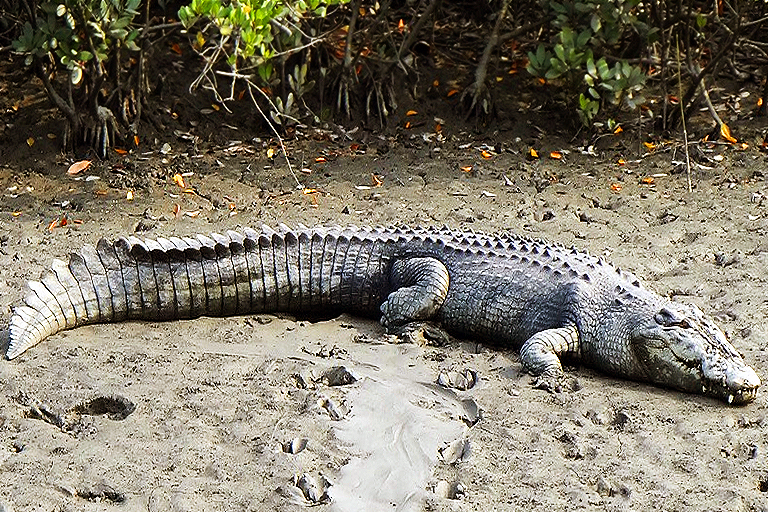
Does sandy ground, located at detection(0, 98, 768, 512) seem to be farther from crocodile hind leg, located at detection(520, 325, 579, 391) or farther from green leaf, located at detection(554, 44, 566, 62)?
green leaf, located at detection(554, 44, 566, 62)

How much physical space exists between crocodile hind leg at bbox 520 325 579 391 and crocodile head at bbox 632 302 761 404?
316 millimetres

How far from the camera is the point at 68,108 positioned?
25.2ft

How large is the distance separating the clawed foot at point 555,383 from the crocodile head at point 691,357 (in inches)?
13.9

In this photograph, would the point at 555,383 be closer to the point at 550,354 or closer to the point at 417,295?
the point at 550,354

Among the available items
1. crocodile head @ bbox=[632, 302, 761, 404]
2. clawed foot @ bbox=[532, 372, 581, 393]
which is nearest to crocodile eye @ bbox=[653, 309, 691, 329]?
crocodile head @ bbox=[632, 302, 761, 404]

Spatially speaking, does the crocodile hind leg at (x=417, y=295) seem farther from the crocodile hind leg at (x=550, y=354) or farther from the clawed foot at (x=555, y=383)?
the clawed foot at (x=555, y=383)

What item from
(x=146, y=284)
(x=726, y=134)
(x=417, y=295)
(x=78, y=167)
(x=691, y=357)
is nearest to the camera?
(x=691, y=357)

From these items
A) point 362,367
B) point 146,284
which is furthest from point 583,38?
point 146,284

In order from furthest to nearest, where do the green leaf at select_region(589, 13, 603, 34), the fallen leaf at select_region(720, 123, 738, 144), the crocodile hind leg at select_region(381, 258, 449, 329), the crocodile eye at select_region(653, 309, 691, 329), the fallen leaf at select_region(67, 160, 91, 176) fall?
1. the fallen leaf at select_region(720, 123, 738, 144)
2. the green leaf at select_region(589, 13, 603, 34)
3. the fallen leaf at select_region(67, 160, 91, 176)
4. the crocodile hind leg at select_region(381, 258, 449, 329)
5. the crocodile eye at select_region(653, 309, 691, 329)

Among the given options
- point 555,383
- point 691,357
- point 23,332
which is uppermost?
point 691,357

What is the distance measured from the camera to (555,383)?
480cm

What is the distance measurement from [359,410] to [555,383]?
2.99ft

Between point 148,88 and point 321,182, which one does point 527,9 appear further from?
point 148,88

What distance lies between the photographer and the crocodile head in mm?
4648
